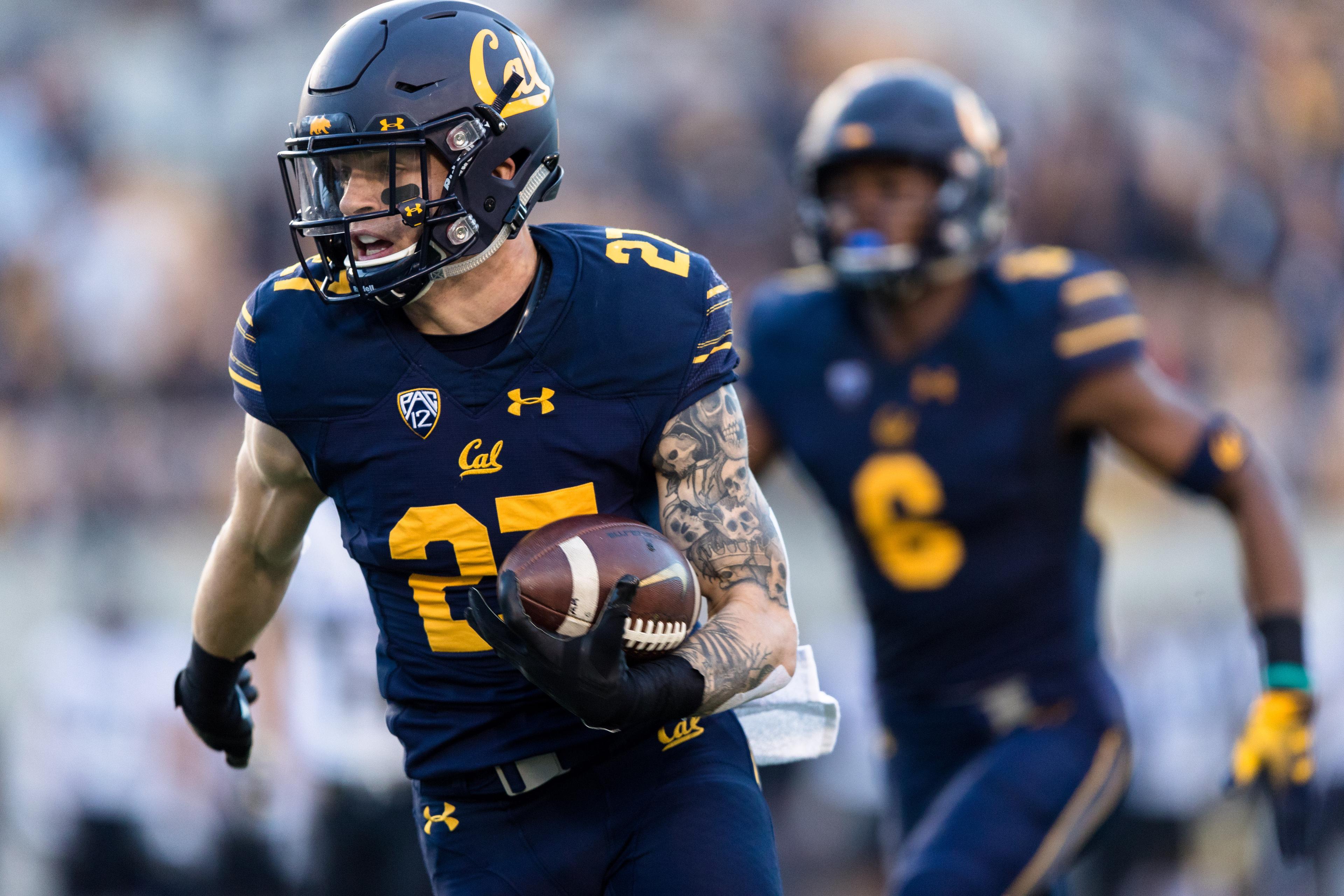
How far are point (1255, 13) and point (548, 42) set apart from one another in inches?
135

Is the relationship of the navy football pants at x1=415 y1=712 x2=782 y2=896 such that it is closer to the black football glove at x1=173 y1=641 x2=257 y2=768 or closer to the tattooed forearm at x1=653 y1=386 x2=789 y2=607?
the tattooed forearm at x1=653 y1=386 x2=789 y2=607

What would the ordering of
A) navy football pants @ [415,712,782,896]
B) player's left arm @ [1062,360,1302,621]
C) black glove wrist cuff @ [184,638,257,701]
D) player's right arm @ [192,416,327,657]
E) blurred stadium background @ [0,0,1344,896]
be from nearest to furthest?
navy football pants @ [415,712,782,896] < player's right arm @ [192,416,327,657] < black glove wrist cuff @ [184,638,257,701] < player's left arm @ [1062,360,1302,621] < blurred stadium background @ [0,0,1344,896]

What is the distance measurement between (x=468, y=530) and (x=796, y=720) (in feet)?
2.27

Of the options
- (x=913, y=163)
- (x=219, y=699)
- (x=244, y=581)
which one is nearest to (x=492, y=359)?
(x=244, y=581)

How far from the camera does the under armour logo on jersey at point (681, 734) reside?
2412 mm

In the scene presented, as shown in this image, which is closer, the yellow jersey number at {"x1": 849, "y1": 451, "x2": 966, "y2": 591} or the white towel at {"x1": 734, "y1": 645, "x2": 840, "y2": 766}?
the white towel at {"x1": 734, "y1": 645, "x2": 840, "y2": 766}

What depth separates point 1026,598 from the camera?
377cm

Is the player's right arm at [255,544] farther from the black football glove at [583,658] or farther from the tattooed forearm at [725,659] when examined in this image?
the tattooed forearm at [725,659]

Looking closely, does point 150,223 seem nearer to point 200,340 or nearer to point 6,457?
point 200,340

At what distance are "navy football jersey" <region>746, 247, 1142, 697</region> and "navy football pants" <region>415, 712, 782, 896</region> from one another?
1.45m

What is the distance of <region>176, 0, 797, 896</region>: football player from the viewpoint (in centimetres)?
233

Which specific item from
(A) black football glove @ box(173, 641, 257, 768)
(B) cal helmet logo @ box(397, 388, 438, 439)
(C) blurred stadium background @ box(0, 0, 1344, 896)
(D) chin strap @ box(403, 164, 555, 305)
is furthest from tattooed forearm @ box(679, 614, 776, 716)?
(C) blurred stadium background @ box(0, 0, 1344, 896)

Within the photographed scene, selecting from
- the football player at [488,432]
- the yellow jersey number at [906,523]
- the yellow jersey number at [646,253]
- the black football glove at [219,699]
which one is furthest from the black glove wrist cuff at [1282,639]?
the black football glove at [219,699]

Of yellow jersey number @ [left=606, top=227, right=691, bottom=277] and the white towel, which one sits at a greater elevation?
yellow jersey number @ [left=606, top=227, right=691, bottom=277]
